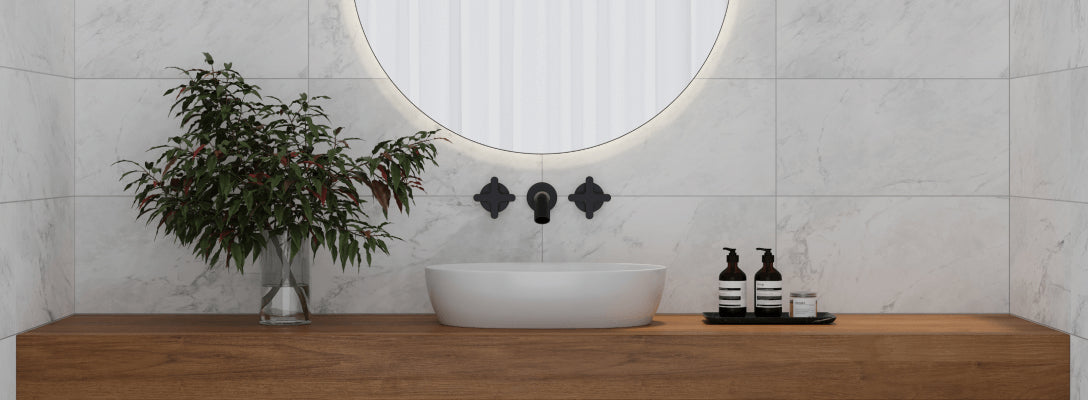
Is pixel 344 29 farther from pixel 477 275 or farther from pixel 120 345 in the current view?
pixel 120 345

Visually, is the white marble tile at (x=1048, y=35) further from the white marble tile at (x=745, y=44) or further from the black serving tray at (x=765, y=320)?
the black serving tray at (x=765, y=320)

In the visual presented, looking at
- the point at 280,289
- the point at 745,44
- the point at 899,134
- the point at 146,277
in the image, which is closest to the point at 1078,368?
the point at 899,134

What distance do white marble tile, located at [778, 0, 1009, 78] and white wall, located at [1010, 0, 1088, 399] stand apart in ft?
0.20

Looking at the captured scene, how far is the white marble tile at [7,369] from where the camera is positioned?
186cm

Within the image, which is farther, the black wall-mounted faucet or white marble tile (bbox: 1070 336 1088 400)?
the black wall-mounted faucet

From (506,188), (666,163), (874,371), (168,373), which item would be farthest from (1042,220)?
(168,373)

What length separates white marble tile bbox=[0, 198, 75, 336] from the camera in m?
1.91

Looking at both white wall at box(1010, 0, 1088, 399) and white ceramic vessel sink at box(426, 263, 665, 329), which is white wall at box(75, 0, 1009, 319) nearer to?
white wall at box(1010, 0, 1088, 399)

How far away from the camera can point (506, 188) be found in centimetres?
222

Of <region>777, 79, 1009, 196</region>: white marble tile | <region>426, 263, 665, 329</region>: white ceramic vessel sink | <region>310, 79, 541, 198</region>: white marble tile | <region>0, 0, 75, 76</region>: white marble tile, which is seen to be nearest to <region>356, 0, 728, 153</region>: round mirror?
<region>310, 79, 541, 198</region>: white marble tile

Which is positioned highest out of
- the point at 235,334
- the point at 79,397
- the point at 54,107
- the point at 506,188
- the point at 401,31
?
the point at 401,31

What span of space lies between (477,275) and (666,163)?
0.57 meters

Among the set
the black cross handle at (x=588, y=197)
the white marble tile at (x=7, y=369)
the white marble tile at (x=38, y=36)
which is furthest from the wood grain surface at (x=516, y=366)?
the white marble tile at (x=38, y=36)

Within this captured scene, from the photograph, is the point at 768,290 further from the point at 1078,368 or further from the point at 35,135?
the point at 35,135
